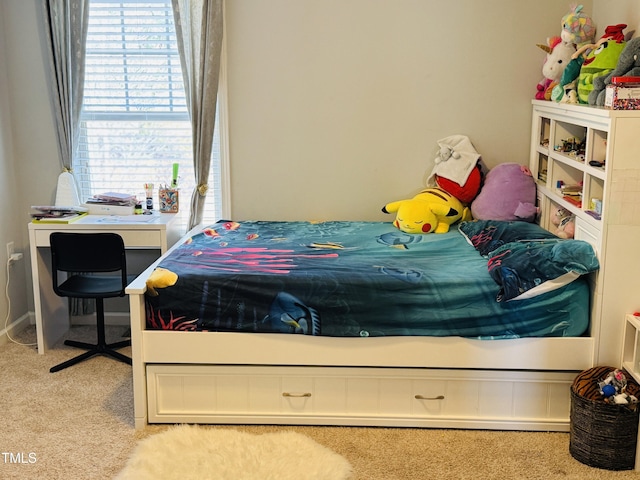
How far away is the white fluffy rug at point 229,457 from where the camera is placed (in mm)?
2619

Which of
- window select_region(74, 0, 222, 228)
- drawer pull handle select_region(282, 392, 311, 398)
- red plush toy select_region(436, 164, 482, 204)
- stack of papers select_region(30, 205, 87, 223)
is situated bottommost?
drawer pull handle select_region(282, 392, 311, 398)

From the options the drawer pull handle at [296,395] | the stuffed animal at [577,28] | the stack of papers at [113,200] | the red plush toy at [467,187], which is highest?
the stuffed animal at [577,28]

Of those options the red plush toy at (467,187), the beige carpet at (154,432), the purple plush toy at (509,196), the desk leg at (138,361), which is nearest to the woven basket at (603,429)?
the beige carpet at (154,432)

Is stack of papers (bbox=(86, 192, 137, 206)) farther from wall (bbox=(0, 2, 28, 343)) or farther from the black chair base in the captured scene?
the black chair base

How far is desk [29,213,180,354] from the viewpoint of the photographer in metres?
3.70

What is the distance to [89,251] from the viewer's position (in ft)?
11.6

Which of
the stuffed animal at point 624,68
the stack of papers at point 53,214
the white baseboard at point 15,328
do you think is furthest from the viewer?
the white baseboard at point 15,328

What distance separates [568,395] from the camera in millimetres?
2984

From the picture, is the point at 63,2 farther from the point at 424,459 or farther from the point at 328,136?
the point at 424,459

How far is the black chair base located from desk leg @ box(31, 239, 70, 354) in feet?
0.38

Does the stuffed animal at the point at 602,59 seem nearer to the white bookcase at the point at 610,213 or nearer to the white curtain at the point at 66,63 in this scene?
the white bookcase at the point at 610,213

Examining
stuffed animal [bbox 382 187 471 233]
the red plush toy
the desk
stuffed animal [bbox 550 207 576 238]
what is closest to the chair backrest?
the desk

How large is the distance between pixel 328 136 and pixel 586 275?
1.63m

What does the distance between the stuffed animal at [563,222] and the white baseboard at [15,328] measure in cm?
285
